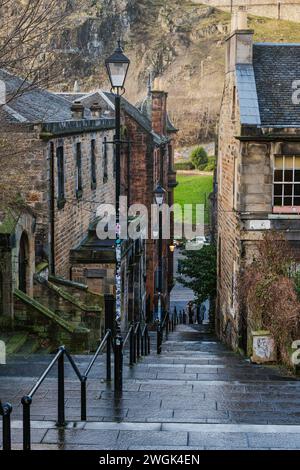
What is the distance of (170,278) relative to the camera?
44281 mm

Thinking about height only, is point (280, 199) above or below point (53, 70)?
below

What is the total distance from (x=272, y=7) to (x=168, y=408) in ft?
485

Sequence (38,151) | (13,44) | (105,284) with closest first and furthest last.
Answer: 1. (13,44)
2. (38,151)
3. (105,284)

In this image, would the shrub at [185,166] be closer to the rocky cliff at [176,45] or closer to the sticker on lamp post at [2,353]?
the rocky cliff at [176,45]

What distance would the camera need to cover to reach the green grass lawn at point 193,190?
67.2 m

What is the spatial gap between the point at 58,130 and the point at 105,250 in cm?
418

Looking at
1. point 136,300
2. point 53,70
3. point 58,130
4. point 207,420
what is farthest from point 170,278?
point 207,420

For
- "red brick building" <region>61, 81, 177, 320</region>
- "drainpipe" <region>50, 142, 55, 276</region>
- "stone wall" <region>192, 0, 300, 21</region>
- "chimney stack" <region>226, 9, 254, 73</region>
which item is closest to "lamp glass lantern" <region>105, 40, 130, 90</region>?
"drainpipe" <region>50, 142, 55, 276</region>

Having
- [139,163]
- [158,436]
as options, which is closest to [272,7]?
[139,163]

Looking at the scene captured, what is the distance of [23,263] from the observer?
59.8 feet

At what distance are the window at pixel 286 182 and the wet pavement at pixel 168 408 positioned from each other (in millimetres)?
7685

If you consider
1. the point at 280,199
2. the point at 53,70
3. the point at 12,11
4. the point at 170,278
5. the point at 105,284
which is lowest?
the point at 170,278
